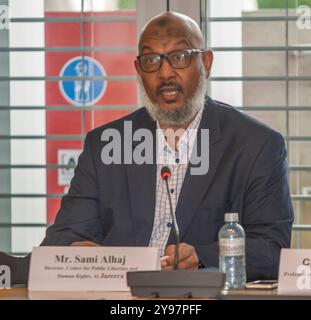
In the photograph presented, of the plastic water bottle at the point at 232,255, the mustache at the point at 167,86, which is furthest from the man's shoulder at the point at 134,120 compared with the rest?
the plastic water bottle at the point at 232,255

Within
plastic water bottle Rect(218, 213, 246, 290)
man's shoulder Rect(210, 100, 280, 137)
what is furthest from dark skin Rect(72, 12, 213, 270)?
plastic water bottle Rect(218, 213, 246, 290)

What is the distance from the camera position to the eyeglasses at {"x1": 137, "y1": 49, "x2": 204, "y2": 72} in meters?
3.68

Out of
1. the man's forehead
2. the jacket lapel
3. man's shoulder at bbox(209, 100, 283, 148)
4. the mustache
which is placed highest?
the man's forehead

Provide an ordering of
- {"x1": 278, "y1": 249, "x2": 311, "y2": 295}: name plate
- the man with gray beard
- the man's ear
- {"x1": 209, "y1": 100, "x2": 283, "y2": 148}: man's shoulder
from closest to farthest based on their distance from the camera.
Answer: {"x1": 278, "y1": 249, "x2": 311, "y2": 295}: name plate < the man with gray beard < {"x1": 209, "y1": 100, "x2": 283, "y2": 148}: man's shoulder < the man's ear

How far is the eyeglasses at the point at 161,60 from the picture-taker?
3.68 meters

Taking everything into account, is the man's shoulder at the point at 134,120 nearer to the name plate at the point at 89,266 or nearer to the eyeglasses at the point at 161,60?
the eyeglasses at the point at 161,60

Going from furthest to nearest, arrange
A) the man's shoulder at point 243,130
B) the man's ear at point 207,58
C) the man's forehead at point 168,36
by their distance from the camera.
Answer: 1. the man's ear at point 207,58
2. the man's forehead at point 168,36
3. the man's shoulder at point 243,130

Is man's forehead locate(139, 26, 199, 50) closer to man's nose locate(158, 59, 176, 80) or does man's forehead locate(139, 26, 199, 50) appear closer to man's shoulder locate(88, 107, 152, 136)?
man's nose locate(158, 59, 176, 80)

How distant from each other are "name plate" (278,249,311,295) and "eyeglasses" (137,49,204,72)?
3.88 ft

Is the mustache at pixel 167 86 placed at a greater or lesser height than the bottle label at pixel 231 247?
greater

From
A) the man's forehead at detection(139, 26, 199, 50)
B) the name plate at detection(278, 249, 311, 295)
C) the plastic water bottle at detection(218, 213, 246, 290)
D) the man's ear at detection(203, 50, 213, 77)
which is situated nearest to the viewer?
the name plate at detection(278, 249, 311, 295)

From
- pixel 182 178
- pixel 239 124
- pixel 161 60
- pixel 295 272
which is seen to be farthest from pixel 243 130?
pixel 295 272

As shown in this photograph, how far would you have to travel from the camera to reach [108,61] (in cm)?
496

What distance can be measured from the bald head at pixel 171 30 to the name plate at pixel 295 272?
1.27 metres
